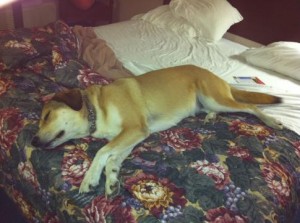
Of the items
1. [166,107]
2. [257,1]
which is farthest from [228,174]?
[257,1]

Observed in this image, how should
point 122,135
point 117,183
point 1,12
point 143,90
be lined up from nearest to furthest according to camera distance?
point 117,183
point 122,135
point 143,90
point 1,12

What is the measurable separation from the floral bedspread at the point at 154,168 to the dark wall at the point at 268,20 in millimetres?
1291

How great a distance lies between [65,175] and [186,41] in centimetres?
180

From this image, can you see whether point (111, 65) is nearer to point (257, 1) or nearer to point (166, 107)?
point (166, 107)

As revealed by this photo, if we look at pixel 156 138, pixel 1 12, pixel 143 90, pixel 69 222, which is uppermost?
pixel 143 90

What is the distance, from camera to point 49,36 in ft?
7.14

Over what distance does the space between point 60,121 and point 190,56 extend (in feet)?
4.49

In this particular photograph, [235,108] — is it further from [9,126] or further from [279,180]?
[9,126]

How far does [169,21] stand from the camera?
3.07 meters

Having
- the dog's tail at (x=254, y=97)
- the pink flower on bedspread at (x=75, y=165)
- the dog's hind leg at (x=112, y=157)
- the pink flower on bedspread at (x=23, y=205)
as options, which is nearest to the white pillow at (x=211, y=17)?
the dog's tail at (x=254, y=97)

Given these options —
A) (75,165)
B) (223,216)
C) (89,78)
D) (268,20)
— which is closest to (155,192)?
(223,216)

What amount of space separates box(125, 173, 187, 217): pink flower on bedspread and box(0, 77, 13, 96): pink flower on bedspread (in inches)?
36.3

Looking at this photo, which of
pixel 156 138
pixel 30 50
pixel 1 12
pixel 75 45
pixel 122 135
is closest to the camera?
pixel 122 135

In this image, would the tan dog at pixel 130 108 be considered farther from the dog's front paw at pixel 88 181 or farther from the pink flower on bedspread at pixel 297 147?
the pink flower on bedspread at pixel 297 147
